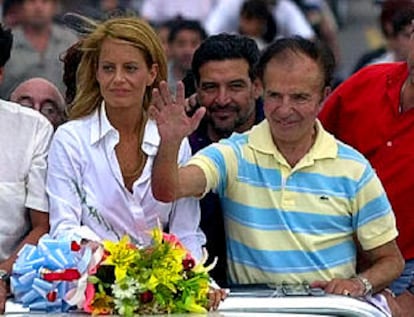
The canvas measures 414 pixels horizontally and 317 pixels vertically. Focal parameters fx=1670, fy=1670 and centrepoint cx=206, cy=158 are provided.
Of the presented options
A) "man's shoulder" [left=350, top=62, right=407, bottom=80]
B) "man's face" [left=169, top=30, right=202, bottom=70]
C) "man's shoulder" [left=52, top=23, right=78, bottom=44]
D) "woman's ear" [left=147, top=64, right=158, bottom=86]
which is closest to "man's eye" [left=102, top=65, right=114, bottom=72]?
"woman's ear" [left=147, top=64, right=158, bottom=86]

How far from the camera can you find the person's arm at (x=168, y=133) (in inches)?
237

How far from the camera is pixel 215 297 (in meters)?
5.87

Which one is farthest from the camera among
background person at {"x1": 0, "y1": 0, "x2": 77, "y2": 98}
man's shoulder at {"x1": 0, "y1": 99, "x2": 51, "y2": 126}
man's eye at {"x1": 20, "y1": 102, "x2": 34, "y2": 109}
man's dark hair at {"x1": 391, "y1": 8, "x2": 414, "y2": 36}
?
background person at {"x1": 0, "y1": 0, "x2": 77, "y2": 98}

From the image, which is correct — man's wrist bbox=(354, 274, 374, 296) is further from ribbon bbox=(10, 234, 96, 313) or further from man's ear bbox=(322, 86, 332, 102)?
ribbon bbox=(10, 234, 96, 313)

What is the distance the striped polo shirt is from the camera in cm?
633

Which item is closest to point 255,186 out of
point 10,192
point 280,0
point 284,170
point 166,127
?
point 284,170

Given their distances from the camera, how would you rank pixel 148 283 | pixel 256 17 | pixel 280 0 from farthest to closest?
1. pixel 280 0
2. pixel 256 17
3. pixel 148 283

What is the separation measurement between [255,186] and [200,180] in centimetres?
24

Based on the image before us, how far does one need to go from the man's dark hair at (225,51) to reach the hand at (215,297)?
130 cm

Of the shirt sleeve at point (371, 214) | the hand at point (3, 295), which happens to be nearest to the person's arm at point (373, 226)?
the shirt sleeve at point (371, 214)

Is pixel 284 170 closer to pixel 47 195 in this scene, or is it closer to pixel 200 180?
pixel 200 180

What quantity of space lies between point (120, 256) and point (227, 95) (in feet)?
4.46

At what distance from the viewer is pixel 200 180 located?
628cm

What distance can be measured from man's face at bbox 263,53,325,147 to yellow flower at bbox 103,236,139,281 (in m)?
0.89
